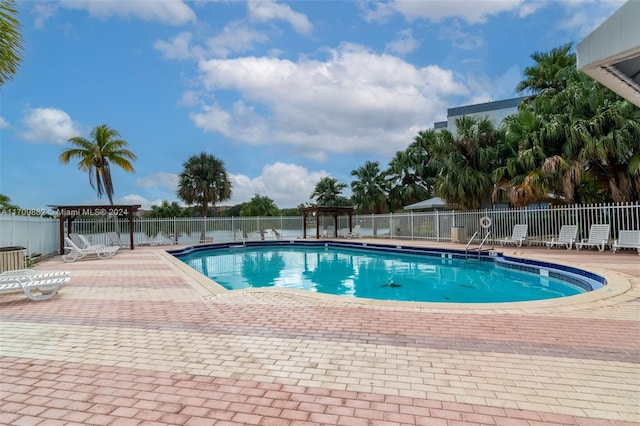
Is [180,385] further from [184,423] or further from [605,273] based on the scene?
[605,273]

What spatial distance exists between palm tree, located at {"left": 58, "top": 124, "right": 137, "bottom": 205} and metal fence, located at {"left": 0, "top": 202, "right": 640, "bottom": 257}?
1.92 m

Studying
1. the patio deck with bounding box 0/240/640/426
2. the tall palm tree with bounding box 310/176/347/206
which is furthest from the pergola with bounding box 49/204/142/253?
the tall palm tree with bounding box 310/176/347/206

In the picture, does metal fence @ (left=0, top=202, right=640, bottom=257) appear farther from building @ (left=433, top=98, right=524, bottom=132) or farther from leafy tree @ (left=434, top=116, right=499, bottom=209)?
building @ (left=433, top=98, right=524, bottom=132)

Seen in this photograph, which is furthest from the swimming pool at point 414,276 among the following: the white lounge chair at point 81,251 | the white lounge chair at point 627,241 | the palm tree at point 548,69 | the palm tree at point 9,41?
the palm tree at point 548,69

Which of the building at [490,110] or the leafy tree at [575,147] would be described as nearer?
the leafy tree at [575,147]

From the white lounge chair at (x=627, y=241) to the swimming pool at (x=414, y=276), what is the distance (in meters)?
2.89

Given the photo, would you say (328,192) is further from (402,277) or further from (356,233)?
(402,277)

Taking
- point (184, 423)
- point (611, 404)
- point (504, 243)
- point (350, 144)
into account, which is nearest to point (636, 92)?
point (611, 404)

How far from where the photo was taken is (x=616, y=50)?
3.28 meters

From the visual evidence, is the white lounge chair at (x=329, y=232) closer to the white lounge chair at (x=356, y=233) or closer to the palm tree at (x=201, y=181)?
the white lounge chair at (x=356, y=233)

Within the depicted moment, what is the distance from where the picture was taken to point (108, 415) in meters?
2.32

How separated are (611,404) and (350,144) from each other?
20288mm

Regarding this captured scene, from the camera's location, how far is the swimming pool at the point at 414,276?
26.9 feet

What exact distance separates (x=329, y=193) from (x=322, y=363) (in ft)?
88.4
